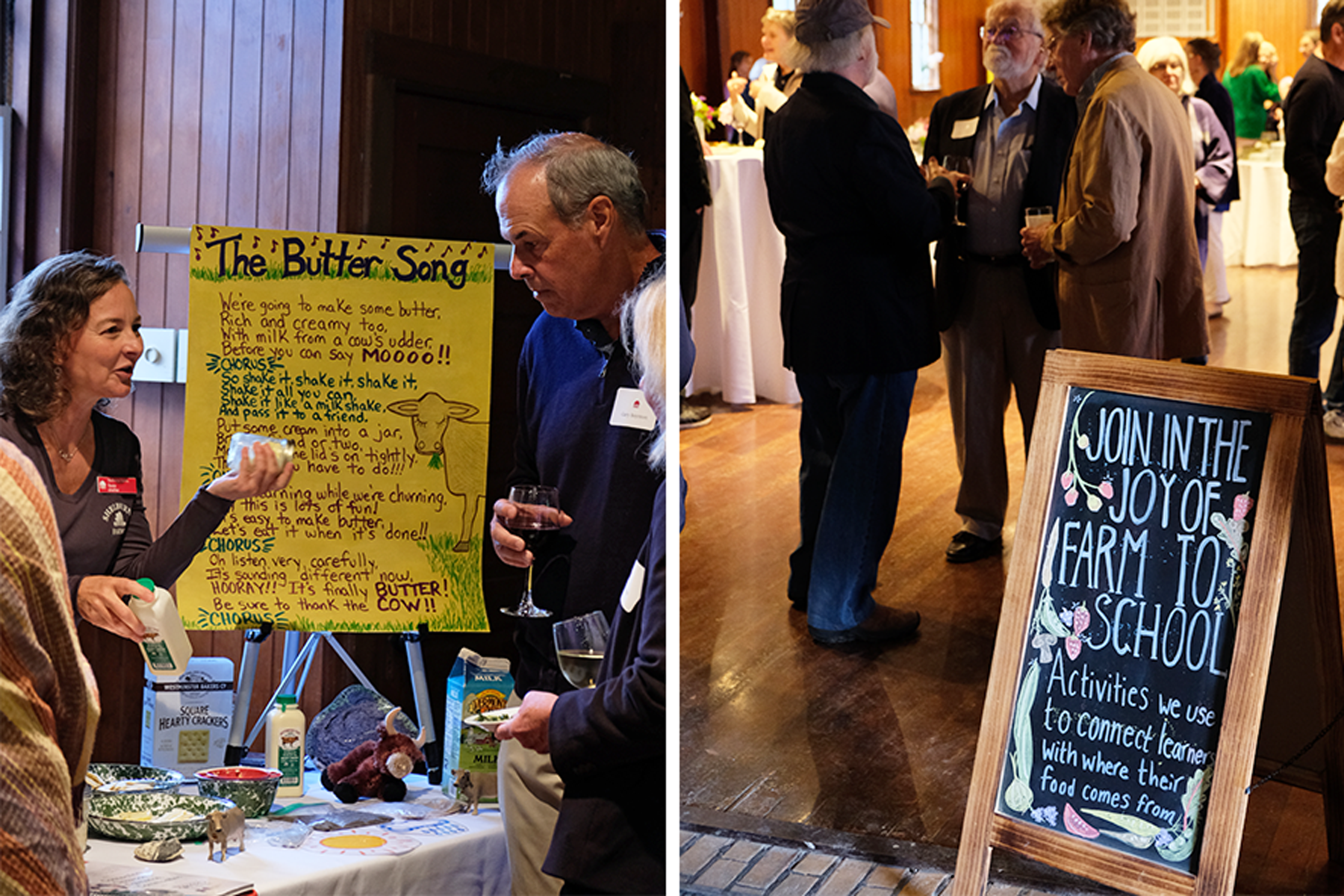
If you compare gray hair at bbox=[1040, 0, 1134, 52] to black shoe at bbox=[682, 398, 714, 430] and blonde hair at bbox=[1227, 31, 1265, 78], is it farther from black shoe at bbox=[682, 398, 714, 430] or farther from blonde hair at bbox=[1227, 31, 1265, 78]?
black shoe at bbox=[682, 398, 714, 430]

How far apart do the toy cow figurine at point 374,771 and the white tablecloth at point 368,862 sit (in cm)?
2

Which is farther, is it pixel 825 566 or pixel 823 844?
pixel 825 566

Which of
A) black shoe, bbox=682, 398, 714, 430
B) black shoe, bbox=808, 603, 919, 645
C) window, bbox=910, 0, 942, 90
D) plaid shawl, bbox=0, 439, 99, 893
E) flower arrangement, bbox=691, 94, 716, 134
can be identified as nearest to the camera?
plaid shawl, bbox=0, 439, 99, 893

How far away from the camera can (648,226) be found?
1.97m

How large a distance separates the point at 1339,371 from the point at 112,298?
3.37 meters

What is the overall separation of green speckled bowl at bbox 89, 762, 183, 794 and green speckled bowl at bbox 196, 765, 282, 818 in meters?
0.04

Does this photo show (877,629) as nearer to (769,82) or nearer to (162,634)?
(769,82)

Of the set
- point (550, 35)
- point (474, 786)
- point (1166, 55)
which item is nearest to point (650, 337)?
point (550, 35)

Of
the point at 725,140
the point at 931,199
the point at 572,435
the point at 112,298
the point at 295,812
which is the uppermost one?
the point at 725,140

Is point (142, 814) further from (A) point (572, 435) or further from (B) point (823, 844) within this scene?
(B) point (823, 844)

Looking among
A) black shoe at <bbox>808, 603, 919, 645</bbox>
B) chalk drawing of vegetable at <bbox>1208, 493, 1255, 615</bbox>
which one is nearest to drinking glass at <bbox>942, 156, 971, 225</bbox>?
black shoe at <bbox>808, 603, 919, 645</bbox>

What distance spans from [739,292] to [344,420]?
2.78 meters

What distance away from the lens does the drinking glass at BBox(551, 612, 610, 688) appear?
76.0 inches

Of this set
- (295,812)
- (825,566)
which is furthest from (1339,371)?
(295,812)
